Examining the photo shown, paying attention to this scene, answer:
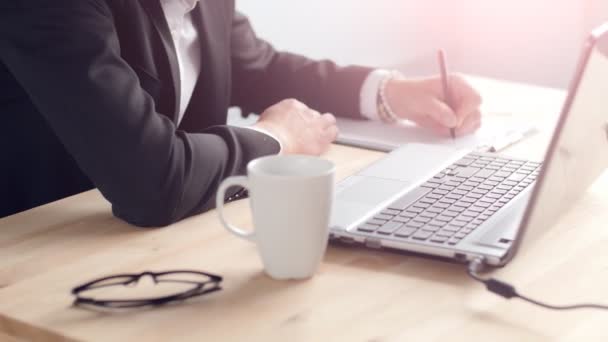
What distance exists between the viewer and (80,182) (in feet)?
4.80

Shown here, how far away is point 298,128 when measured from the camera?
1320mm

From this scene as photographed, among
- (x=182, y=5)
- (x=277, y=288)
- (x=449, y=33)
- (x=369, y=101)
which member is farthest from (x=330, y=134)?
(x=449, y=33)

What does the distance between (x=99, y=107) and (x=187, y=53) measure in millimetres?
449

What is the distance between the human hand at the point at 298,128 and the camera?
1297 millimetres

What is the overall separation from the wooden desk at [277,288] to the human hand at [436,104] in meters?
0.38

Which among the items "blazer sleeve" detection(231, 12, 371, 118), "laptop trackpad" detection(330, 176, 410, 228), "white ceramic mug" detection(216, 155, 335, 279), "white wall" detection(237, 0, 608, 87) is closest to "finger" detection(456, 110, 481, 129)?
"blazer sleeve" detection(231, 12, 371, 118)

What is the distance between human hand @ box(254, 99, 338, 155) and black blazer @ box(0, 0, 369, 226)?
6 cm

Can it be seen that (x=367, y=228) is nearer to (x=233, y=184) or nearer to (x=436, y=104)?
(x=233, y=184)

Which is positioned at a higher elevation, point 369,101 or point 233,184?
point 233,184

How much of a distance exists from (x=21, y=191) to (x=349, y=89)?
61 cm

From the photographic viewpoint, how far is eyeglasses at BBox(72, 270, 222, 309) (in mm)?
812

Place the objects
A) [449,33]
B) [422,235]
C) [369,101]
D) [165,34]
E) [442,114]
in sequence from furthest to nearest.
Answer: [449,33] → [369,101] → [442,114] → [165,34] → [422,235]

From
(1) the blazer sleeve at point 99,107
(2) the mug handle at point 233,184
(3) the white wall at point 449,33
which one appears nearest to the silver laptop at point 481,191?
(2) the mug handle at point 233,184

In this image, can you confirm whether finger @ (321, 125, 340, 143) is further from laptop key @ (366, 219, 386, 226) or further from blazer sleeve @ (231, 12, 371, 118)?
laptop key @ (366, 219, 386, 226)
